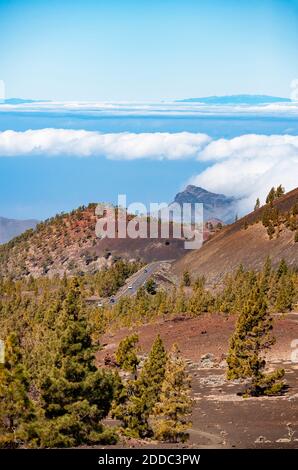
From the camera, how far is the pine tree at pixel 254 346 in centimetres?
3869

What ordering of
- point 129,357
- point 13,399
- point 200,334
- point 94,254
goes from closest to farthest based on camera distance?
point 13,399 < point 129,357 < point 200,334 < point 94,254

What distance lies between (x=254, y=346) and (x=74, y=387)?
17528 mm

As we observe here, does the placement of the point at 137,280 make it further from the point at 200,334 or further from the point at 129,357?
the point at 129,357

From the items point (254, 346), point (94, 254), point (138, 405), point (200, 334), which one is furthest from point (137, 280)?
point (138, 405)

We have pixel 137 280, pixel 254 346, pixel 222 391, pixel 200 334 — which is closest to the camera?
pixel 254 346

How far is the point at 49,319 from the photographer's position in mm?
54031

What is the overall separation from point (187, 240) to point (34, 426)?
16690cm

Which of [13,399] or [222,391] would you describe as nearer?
[13,399]

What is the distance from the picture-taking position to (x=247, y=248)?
12456 cm

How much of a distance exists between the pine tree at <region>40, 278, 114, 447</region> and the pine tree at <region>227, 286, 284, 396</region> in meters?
15.1

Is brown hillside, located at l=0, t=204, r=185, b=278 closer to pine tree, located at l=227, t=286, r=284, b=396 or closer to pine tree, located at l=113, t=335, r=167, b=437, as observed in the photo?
pine tree, located at l=227, t=286, r=284, b=396

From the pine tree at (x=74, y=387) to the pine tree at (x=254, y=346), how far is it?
49.6ft

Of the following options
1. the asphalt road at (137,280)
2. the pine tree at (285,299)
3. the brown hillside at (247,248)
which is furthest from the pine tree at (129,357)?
the brown hillside at (247,248)
